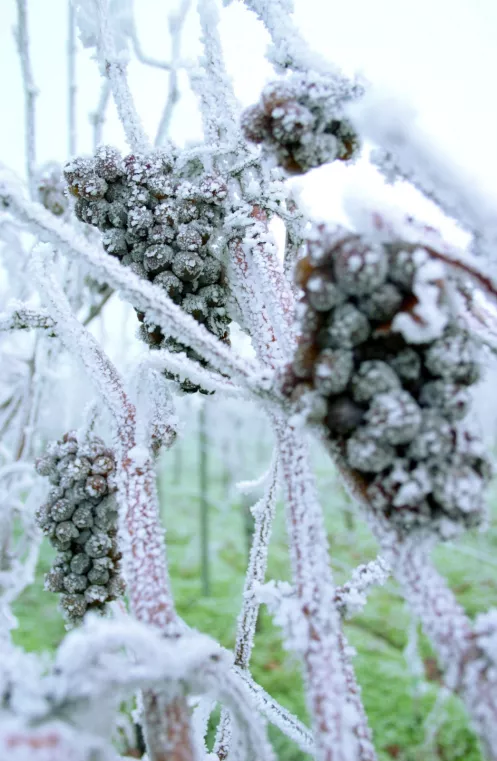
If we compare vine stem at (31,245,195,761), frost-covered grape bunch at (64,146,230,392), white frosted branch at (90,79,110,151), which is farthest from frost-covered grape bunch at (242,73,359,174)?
white frosted branch at (90,79,110,151)

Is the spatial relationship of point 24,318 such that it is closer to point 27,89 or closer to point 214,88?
point 214,88

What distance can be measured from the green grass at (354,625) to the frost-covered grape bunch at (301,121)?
365 mm

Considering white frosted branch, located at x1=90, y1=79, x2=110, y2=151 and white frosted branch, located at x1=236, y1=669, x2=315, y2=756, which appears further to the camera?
white frosted branch, located at x1=90, y1=79, x2=110, y2=151

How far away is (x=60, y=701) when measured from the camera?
0.35 meters

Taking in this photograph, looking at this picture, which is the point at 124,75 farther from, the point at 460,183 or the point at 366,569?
the point at 366,569

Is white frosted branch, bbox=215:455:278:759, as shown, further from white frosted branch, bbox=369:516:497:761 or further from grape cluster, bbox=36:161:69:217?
grape cluster, bbox=36:161:69:217

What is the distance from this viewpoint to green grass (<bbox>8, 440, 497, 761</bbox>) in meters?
2.96

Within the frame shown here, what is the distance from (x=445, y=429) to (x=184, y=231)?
0.31 m

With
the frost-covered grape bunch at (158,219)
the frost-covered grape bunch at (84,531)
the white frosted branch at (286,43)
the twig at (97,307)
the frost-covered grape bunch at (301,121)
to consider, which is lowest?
the frost-covered grape bunch at (84,531)

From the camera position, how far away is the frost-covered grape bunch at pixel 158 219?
1.82ft

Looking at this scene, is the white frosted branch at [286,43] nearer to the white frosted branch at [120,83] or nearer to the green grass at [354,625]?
the white frosted branch at [120,83]

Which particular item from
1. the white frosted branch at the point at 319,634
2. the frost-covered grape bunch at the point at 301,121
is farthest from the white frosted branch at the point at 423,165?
the white frosted branch at the point at 319,634

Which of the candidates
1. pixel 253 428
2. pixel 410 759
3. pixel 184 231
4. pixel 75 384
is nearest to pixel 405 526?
pixel 184 231

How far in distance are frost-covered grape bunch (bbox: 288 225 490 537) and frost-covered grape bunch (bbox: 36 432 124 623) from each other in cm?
40
